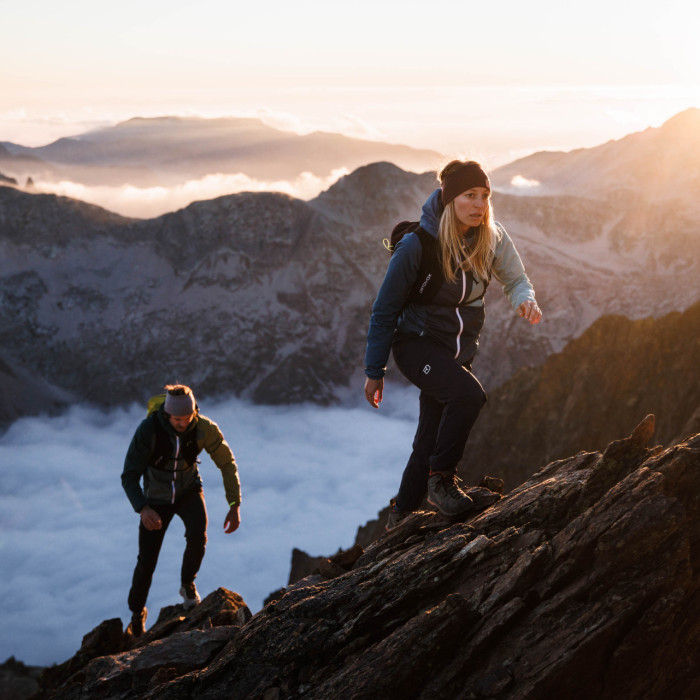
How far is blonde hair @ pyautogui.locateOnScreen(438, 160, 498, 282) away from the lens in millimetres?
8008

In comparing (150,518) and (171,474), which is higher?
(171,474)

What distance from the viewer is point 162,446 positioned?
10.9 meters

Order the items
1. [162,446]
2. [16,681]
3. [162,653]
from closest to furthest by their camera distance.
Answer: [162,653]
[162,446]
[16,681]

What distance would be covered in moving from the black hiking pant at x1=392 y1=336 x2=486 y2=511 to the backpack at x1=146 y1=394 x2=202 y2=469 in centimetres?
381

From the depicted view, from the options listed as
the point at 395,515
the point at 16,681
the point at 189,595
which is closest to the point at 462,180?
the point at 395,515

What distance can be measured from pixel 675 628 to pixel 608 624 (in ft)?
2.13

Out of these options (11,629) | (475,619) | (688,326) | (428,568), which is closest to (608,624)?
(475,619)

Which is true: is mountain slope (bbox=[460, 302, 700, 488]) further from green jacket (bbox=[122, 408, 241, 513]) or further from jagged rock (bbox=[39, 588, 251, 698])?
green jacket (bbox=[122, 408, 241, 513])

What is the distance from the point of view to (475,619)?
7062mm

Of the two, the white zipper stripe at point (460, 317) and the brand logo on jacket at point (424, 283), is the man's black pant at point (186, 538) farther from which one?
the brand logo on jacket at point (424, 283)

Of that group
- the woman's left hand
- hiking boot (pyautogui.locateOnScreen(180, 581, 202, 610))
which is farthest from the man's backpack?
hiking boot (pyautogui.locateOnScreen(180, 581, 202, 610))

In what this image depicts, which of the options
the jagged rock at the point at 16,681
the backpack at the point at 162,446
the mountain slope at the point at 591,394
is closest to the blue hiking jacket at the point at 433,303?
the backpack at the point at 162,446

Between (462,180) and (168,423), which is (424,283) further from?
(168,423)

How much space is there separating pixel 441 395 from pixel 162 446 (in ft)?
15.5
